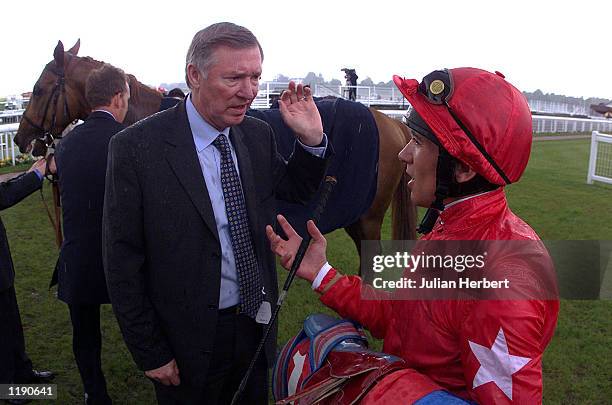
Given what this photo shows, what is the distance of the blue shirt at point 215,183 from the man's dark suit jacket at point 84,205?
1.06 metres

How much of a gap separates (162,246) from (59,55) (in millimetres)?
3368

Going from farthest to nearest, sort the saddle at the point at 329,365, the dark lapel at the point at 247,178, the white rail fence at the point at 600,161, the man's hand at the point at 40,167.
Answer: the white rail fence at the point at 600,161 < the man's hand at the point at 40,167 < the dark lapel at the point at 247,178 < the saddle at the point at 329,365

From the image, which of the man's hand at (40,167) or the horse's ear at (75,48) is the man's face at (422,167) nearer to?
the man's hand at (40,167)

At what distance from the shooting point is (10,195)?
2.77 meters

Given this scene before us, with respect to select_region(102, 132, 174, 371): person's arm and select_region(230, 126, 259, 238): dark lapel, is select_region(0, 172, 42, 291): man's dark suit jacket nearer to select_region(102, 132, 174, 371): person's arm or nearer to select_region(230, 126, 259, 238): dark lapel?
select_region(102, 132, 174, 371): person's arm

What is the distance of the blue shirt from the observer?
182cm

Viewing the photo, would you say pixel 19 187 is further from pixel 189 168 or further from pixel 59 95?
pixel 59 95

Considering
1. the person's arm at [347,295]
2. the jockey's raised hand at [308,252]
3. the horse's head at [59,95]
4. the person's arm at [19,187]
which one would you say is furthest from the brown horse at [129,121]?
the person's arm at [347,295]

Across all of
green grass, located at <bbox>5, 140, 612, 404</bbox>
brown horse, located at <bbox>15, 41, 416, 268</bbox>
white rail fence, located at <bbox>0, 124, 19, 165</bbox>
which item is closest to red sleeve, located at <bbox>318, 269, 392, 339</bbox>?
green grass, located at <bbox>5, 140, 612, 404</bbox>

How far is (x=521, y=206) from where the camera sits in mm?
8414

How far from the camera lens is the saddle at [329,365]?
1.21 metres

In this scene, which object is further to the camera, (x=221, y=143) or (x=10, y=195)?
(x=10, y=195)

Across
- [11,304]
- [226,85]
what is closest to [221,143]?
[226,85]

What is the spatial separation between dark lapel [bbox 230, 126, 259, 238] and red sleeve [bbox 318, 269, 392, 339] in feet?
1.51
